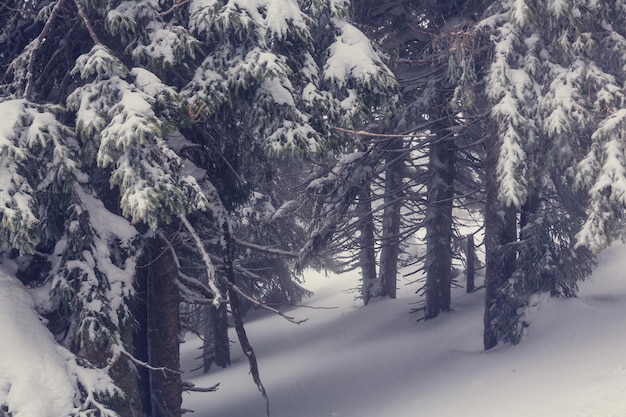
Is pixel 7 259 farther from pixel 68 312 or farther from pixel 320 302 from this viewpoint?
pixel 320 302

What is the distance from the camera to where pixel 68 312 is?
23.1 ft

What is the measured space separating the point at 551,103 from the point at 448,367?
462 cm

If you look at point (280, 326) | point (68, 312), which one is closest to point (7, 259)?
point (68, 312)

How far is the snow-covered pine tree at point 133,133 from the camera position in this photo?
6.28 metres

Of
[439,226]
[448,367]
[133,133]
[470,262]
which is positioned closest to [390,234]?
[470,262]

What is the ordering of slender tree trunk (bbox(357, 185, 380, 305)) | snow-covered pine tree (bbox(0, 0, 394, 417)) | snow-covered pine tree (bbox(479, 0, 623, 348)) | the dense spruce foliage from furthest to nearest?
slender tree trunk (bbox(357, 185, 380, 305)), snow-covered pine tree (bbox(479, 0, 623, 348)), the dense spruce foliage, snow-covered pine tree (bbox(0, 0, 394, 417))

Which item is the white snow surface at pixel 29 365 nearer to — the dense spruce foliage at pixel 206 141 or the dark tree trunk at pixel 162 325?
the dense spruce foliage at pixel 206 141

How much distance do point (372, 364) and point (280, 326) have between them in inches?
362

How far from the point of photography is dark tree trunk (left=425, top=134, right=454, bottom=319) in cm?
1412

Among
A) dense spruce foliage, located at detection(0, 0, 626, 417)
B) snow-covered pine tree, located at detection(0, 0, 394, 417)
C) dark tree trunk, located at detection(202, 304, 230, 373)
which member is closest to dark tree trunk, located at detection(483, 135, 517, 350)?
dense spruce foliage, located at detection(0, 0, 626, 417)

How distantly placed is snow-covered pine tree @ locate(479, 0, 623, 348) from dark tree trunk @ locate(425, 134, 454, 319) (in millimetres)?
3084

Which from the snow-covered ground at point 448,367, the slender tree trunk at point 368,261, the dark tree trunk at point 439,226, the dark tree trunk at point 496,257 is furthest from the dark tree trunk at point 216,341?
the dark tree trunk at point 496,257

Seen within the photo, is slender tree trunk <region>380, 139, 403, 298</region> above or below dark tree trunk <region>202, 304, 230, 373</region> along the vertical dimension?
above

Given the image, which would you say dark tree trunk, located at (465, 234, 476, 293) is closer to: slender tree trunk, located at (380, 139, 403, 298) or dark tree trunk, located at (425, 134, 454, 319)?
dark tree trunk, located at (425, 134, 454, 319)
